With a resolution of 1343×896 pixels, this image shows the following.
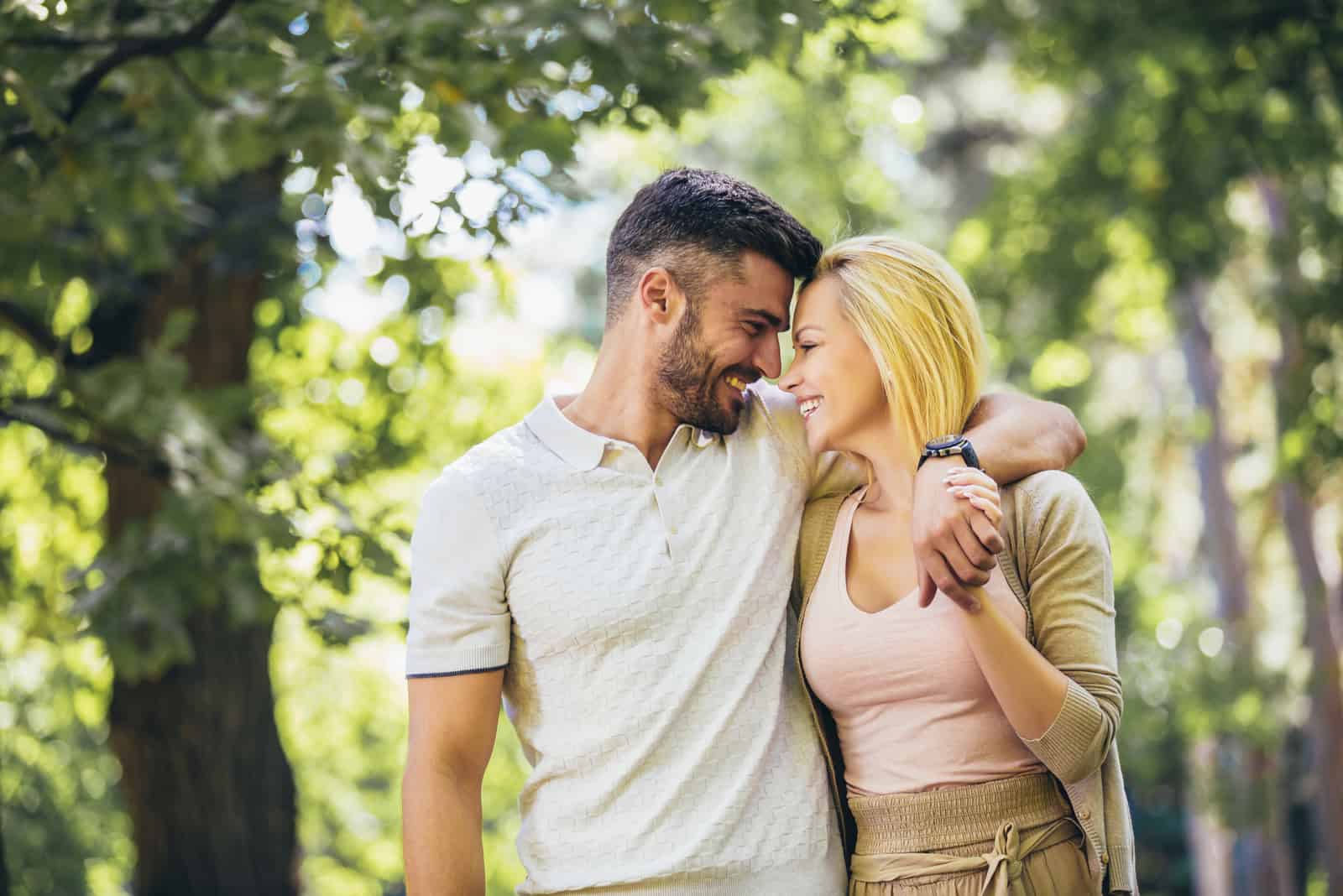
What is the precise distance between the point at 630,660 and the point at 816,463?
0.67 metres

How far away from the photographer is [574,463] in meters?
2.94

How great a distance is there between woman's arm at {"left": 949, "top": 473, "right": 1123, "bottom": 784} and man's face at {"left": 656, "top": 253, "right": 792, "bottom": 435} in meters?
0.65

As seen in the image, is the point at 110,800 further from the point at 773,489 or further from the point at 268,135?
the point at 773,489

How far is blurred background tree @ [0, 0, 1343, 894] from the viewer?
3.89 m

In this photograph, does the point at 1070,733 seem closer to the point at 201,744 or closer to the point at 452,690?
the point at 452,690

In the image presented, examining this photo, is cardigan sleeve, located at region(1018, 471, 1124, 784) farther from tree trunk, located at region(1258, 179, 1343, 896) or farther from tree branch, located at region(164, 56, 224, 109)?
tree trunk, located at region(1258, 179, 1343, 896)

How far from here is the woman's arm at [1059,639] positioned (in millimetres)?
2486

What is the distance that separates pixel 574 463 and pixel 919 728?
0.87 metres

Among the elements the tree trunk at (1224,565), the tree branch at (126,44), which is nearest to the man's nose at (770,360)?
the tree branch at (126,44)

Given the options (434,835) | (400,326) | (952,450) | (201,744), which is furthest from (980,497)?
(400,326)

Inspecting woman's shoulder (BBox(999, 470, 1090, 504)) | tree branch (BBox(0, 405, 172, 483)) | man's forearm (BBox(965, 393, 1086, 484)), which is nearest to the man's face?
man's forearm (BBox(965, 393, 1086, 484))

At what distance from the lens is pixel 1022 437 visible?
9.35 feet

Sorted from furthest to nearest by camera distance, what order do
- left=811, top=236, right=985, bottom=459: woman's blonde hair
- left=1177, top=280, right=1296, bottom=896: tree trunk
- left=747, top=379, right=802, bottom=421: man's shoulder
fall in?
1. left=1177, top=280, right=1296, bottom=896: tree trunk
2. left=747, top=379, right=802, bottom=421: man's shoulder
3. left=811, top=236, right=985, bottom=459: woman's blonde hair

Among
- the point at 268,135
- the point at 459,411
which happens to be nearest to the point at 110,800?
the point at 459,411
